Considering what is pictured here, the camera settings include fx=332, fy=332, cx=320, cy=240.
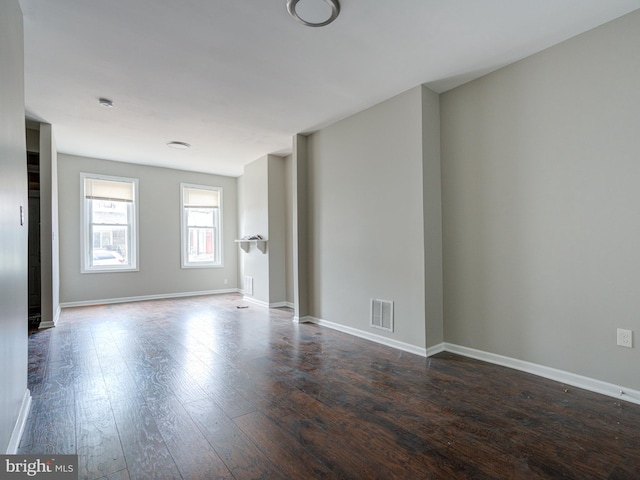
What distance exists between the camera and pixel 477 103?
3.18 m

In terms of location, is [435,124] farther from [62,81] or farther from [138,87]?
[62,81]

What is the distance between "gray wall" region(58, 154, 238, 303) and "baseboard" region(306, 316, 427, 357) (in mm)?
3557

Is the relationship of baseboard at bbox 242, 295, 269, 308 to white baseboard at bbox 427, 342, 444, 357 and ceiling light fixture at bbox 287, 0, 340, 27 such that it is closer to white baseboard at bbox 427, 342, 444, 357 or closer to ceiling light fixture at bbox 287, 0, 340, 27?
white baseboard at bbox 427, 342, 444, 357

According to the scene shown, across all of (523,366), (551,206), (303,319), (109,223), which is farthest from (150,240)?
(551,206)

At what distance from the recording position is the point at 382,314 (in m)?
3.70

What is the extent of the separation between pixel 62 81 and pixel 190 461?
3578mm

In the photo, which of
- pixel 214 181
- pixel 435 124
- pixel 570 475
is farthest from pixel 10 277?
pixel 214 181

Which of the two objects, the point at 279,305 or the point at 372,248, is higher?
the point at 372,248

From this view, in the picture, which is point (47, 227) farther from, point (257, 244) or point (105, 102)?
point (257, 244)

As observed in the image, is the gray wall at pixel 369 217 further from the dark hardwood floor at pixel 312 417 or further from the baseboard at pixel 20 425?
the baseboard at pixel 20 425

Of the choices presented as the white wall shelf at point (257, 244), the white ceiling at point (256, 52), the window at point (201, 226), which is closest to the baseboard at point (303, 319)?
the white wall shelf at point (257, 244)

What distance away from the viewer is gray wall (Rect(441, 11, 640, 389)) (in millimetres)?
2354

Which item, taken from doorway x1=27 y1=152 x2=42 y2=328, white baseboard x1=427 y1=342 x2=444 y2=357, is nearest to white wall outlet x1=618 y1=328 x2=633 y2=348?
white baseboard x1=427 y1=342 x2=444 y2=357

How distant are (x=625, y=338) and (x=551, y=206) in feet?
3.50
